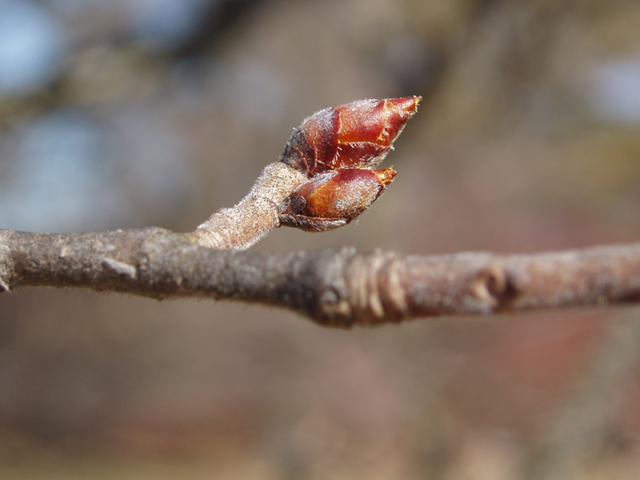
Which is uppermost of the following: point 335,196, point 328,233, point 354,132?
point 328,233

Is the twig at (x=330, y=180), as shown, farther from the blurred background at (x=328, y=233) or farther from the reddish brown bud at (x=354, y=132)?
the blurred background at (x=328, y=233)

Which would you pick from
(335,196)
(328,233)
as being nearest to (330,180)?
(335,196)

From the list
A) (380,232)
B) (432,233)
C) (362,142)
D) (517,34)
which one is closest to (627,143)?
(432,233)

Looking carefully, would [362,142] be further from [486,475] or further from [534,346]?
[534,346]

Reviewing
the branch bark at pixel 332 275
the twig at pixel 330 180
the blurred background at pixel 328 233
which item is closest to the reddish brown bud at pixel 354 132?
the twig at pixel 330 180

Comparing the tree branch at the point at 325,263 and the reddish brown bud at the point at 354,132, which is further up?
the reddish brown bud at the point at 354,132

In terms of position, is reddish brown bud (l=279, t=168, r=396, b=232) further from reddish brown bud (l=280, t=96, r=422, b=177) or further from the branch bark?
the branch bark

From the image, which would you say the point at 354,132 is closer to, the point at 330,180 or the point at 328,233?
the point at 330,180
